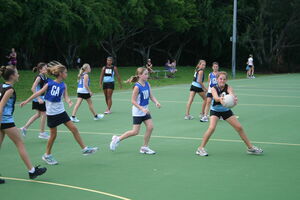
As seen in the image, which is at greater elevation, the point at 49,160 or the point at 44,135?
the point at 49,160

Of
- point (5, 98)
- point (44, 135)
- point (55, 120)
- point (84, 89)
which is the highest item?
point (5, 98)

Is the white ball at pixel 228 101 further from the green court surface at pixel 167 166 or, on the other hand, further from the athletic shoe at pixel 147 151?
the athletic shoe at pixel 147 151

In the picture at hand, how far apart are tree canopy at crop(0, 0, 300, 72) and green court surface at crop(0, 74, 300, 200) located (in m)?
21.3

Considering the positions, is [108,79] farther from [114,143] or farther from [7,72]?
[7,72]

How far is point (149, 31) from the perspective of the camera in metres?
49.6

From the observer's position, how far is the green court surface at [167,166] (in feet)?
22.6

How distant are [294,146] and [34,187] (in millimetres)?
5709

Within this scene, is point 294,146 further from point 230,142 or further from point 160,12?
point 160,12

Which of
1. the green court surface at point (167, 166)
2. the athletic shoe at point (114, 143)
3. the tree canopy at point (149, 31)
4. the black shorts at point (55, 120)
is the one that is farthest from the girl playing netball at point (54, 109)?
the tree canopy at point (149, 31)

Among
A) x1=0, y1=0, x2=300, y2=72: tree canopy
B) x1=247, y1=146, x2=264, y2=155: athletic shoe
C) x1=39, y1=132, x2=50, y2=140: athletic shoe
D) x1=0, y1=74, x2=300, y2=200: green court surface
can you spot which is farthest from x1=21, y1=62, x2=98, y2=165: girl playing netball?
x1=0, y1=0, x2=300, y2=72: tree canopy

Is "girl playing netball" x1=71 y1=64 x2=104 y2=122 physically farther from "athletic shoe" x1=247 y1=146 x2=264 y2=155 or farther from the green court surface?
"athletic shoe" x1=247 y1=146 x2=264 y2=155

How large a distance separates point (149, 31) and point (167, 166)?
138ft

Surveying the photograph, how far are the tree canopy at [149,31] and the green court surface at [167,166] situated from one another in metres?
21.3

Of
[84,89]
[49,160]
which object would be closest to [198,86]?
[84,89]
